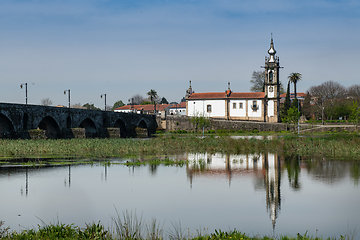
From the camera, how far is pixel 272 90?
88.2 metres

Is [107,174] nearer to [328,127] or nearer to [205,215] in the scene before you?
[205,215]

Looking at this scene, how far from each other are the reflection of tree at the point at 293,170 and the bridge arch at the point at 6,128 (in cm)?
2666

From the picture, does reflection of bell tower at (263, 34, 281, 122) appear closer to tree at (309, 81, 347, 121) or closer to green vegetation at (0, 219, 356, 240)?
tree at (309, 81, 347, 121)

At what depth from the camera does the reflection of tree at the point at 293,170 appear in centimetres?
Result: 1702

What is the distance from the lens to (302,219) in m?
11.6

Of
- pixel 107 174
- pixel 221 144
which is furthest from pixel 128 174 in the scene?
pixel 221 144

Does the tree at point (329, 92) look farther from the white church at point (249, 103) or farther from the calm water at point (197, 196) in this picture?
the calm water at point (197, 196)

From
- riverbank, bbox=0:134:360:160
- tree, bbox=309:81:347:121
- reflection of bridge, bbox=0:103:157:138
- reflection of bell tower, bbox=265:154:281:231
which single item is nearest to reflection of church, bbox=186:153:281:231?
reflection of bell tower, bbox=265:154:281:231

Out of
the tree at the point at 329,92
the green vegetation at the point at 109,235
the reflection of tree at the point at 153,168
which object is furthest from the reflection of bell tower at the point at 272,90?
the green vegetation at the point at 109,235

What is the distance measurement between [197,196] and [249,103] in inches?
2966

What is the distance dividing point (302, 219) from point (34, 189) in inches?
380

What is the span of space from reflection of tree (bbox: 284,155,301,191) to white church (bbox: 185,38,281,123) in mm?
60476

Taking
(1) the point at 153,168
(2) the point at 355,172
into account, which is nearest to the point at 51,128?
(1) the point at 153,168

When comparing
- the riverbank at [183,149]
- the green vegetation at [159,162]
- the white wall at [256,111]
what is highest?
the white wall at [256,111]
